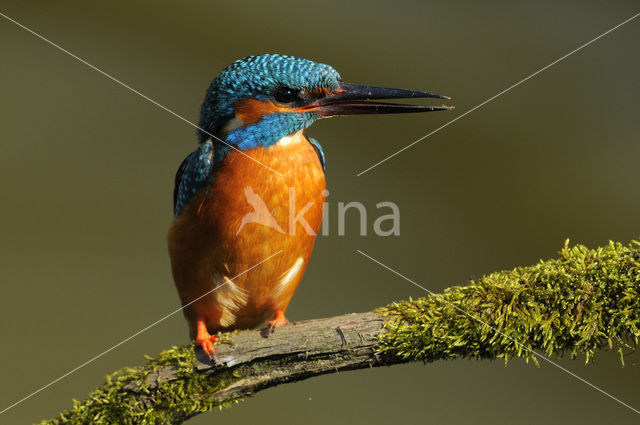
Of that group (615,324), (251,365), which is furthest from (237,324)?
(615,324)

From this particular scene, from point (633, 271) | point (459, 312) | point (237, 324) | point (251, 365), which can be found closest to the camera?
point (633, 271)

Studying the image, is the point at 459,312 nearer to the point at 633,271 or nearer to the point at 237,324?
the point at 633,271

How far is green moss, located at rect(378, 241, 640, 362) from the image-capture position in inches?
63.1

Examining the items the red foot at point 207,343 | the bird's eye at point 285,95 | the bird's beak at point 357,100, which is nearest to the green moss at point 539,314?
the red foot at point 207,343

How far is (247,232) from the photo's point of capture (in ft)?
7.28

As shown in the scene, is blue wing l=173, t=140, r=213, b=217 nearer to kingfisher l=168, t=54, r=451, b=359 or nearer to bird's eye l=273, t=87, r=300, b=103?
kingfisher l=168, t=54, r=451, b=359

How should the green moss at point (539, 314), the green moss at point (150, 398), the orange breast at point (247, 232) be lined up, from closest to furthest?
the green moss at point (539, 314) < the green moss at point (150, 398) < the orange breast at point (247, 232)

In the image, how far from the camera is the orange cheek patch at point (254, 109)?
7.43 ft

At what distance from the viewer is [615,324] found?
160cm

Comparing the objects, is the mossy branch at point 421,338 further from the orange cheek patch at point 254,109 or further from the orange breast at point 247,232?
the orange cheek patch at point 254,109

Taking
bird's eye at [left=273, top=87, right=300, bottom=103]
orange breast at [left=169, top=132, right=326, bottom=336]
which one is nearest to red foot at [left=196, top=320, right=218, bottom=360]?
orange breast at [left=169, top=132, right=326, bottom=336]

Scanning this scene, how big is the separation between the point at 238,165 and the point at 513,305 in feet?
3.84

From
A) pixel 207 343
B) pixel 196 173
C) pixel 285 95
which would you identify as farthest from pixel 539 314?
pixel 196 173

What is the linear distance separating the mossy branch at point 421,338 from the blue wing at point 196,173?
2.18 ft
